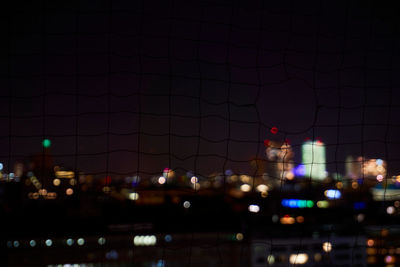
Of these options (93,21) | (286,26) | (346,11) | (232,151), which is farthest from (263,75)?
(93,21)

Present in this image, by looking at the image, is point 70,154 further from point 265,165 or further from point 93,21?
point 265,165

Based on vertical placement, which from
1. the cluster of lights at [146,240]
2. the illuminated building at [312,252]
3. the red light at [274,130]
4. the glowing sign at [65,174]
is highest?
the red light at [274,130]

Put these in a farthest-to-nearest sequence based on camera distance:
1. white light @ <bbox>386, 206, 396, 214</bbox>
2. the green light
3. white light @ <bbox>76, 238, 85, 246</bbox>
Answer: white light @ <bbox>76, 238, 85, 246</bbox> < white light @ <bbox>386, 206, 396, 214</bbox> < the green light

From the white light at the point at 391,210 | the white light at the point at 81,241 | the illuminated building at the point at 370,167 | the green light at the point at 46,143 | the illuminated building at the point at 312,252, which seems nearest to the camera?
the green light at the point at 46,143

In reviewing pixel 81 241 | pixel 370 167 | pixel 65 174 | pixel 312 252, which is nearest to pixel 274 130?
pixel 370 167

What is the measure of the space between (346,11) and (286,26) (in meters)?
0.38

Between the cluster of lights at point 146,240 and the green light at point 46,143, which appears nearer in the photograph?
the green light at point 46,143

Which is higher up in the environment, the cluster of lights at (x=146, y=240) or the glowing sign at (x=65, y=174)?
the glowing sign at (x=65, y=174)

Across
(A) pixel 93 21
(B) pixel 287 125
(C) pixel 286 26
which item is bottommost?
(B) pixel 287 125

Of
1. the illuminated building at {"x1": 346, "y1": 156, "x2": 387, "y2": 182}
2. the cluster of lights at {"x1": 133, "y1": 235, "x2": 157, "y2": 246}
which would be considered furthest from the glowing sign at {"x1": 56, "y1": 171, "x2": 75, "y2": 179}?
the illuminated building at {"x1": 346, "y1": 156, "x2": 387, "y2": 182}

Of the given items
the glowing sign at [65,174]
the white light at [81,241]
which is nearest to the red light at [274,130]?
the glowing sign at [65,174]

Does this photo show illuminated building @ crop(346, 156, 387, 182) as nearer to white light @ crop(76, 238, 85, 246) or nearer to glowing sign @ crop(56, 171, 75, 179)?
glowing sign @ crop(56, 171, 75, 179)

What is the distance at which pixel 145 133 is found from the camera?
1937 mm

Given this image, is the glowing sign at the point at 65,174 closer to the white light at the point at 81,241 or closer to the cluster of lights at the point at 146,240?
the white light at the point at 81,241
